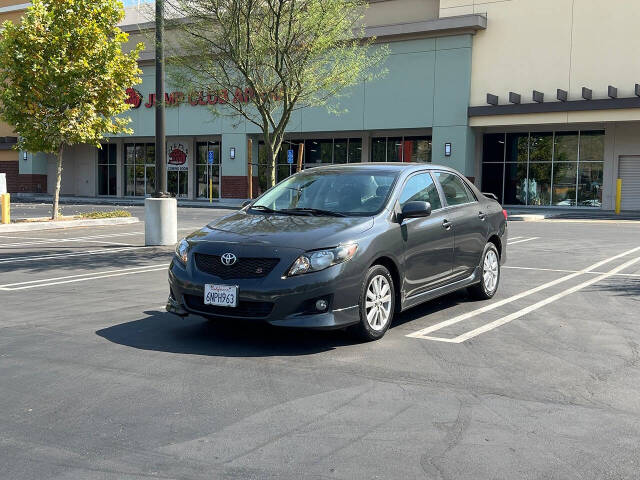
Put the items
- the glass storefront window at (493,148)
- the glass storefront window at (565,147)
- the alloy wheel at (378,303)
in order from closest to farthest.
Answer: the alloy wheel at (378,303) → the glass storefront window at (565,147) → the glass storefront window at (493,148)

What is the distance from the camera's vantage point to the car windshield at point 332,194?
22.8ft

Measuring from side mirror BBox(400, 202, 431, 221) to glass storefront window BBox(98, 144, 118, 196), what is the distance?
4360 cm

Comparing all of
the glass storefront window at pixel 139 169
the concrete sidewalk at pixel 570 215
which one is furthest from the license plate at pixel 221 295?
the glass storefront window at pixel 139 169

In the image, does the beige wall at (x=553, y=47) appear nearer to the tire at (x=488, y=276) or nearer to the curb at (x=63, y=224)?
the curb at (x=63, y=224)

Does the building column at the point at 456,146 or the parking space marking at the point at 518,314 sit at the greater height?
the building column at the point at 456,146

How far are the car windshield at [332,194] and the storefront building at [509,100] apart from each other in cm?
2396

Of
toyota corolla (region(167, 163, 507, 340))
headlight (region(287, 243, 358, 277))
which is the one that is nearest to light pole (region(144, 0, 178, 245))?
toyota corolla (region(167, 163, 507, 340))

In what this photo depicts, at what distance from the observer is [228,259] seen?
20.0 ft

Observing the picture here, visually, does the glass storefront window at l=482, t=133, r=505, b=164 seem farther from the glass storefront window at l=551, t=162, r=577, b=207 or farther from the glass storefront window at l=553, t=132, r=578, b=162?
the glass storefront window at l=551, t=162, r=577, b=207

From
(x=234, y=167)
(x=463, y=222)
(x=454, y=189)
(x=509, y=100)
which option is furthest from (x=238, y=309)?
(x=234, y=167)

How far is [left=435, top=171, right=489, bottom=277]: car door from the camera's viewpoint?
7797 millimetres

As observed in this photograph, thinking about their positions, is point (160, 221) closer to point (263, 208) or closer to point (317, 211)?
point (263, 208)

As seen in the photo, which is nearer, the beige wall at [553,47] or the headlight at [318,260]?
the headlight at [318,260]

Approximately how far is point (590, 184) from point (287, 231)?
29.3 m
